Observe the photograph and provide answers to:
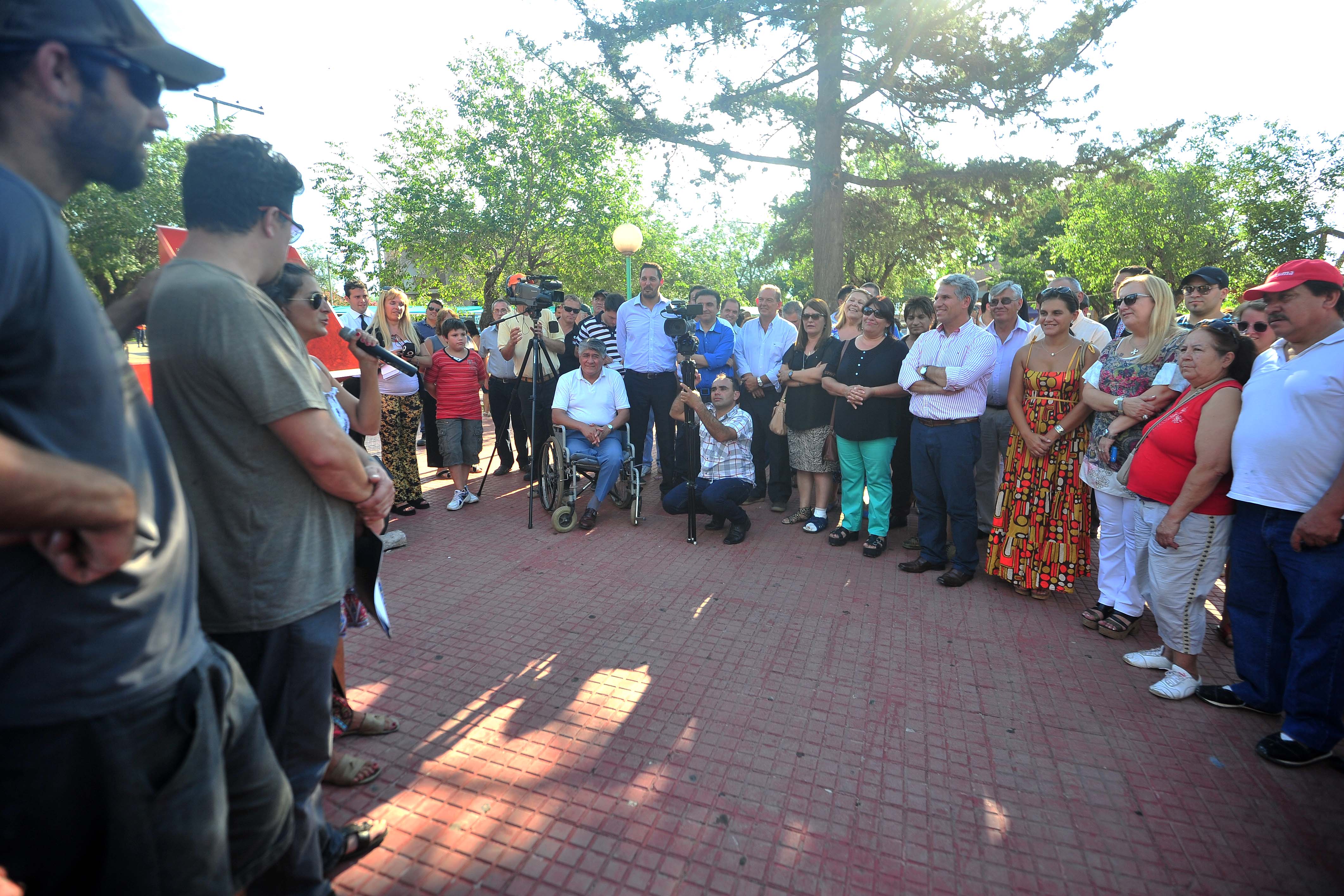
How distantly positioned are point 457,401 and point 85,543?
5770mm

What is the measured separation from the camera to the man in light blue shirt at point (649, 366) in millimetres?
6688

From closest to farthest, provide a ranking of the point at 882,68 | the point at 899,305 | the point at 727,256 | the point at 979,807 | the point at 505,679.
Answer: the point at 979,807 → the point at 505,679 → the point at 882,68 → the point at 899,305 → the point at 727,256

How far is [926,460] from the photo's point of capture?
16.3 ft

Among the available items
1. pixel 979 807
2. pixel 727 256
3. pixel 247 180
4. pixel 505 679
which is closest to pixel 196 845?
pixel 247 180

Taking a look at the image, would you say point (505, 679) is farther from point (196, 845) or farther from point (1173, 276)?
point (1173, 276)

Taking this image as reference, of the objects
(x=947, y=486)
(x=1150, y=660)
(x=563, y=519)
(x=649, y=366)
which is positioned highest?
(x=649, y=366)

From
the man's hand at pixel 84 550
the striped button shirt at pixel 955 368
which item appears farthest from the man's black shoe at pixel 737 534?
the man's hand at pixel 84 550

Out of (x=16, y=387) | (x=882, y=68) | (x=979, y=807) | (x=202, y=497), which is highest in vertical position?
(x=882, y=68)

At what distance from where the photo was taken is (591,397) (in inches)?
247

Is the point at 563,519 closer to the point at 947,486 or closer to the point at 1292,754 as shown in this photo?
the point at 947,486

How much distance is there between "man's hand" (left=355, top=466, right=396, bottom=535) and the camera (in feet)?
6.21

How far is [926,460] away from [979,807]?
2848mm

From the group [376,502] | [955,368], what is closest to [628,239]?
[955,368]

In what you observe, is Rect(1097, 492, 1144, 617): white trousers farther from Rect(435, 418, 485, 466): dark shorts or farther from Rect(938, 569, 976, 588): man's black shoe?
Rect(435, 418, 485, 466): dark shorts
